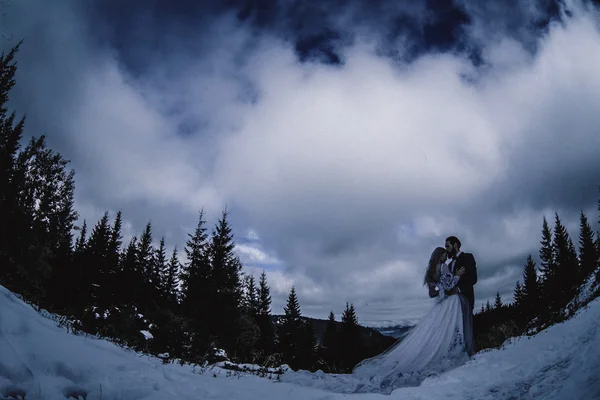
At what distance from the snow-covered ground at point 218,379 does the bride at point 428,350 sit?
96cm

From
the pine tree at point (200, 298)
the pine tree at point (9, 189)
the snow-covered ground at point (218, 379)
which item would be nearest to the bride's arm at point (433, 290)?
the snow-covered ground at point (218, 379)

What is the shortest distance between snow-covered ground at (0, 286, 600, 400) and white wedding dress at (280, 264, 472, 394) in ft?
2.86

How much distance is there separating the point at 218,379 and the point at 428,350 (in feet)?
15.0

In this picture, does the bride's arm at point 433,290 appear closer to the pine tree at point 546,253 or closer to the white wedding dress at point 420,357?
the white wedding dress at point 420,357

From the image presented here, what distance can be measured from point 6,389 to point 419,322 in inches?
303

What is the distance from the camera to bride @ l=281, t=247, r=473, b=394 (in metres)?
5.78

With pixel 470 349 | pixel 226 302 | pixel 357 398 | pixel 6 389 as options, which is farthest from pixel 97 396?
pixel 226 302

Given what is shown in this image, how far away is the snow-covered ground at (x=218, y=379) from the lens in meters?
2.82

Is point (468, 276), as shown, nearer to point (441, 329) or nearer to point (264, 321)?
point (441, 329)

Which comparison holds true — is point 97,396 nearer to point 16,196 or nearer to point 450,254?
point 450,254

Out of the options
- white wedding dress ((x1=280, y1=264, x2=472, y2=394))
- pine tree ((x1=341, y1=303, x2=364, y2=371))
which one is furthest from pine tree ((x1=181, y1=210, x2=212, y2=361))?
pine tree ((x1=341, y1=303, x2=364, y2=371))

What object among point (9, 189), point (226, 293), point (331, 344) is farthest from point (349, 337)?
point (9, 189)

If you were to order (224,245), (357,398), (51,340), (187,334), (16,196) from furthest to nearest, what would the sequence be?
(224,245), (16,196), (187,334), (357,398), (51,340)

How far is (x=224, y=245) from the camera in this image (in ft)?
91.4
